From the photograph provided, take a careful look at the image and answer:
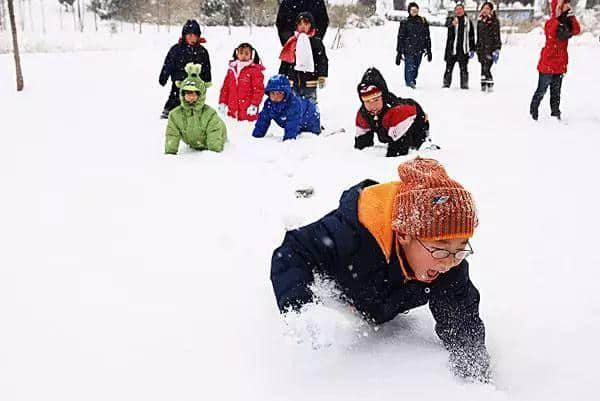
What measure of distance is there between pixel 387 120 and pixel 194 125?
1.65 m

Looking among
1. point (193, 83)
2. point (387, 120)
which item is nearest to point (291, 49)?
point (193, 83)

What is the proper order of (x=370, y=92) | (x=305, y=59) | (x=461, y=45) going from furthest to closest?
1. (x=461, y=45)
2. (x=305, y=59)
3. (x=370, y=92)

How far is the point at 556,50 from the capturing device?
20.0ft

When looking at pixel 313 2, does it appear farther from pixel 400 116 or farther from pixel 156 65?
pixel 156 65

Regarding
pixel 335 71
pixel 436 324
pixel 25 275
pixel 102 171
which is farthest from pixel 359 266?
pixel 335 71

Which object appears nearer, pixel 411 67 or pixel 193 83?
pixel 193 83

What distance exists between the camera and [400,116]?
4.82 meters

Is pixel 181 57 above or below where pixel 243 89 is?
above

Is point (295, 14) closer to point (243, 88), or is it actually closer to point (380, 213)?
point (243, 88)

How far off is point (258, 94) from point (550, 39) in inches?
126

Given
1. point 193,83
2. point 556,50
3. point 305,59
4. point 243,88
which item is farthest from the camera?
point 243,88

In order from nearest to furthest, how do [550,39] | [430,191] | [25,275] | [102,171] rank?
Answer: [430,191]
[25,275]
[102,171]
[550,39]

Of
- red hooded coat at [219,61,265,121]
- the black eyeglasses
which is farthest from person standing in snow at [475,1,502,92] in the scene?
the black eyeglasses

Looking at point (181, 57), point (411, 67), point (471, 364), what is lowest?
point (471, 364)
